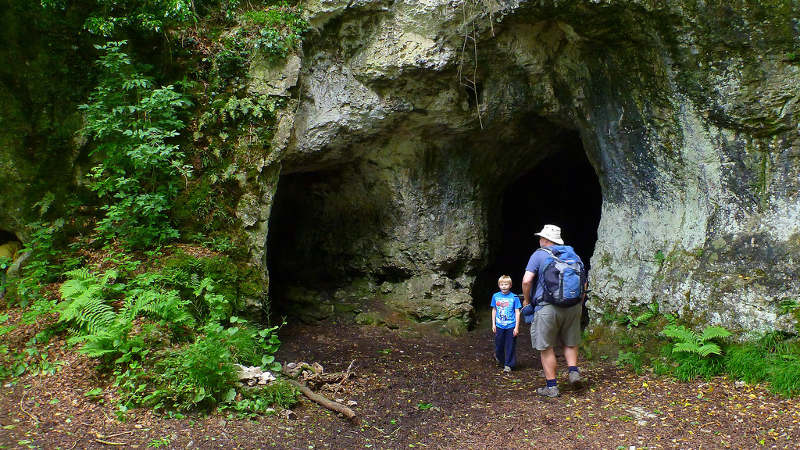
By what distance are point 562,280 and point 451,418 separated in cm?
172

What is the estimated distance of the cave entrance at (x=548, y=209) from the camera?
12.7m

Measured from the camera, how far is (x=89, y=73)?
22.8 ft

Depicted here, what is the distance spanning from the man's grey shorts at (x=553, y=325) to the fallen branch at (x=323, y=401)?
1954 mm

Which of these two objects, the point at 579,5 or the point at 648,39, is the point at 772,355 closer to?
the point at 648,39

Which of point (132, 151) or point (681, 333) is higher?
point (132, 151)

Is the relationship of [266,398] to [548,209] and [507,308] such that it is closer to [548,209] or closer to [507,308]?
[507,308]

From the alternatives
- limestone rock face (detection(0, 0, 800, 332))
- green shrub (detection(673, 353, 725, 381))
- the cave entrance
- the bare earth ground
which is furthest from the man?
the cave entrance

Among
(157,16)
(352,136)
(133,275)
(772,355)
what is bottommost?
(772,355)

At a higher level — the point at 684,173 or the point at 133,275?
the point at 684,173

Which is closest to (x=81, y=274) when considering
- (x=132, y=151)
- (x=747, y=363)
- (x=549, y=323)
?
(x=132, y=151)

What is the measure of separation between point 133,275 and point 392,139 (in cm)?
431

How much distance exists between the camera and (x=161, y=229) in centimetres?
662

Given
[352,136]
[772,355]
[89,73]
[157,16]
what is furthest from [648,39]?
[89,73]

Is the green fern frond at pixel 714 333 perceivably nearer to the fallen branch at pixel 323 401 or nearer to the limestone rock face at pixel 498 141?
the limestone rock face at pixel 498 141
